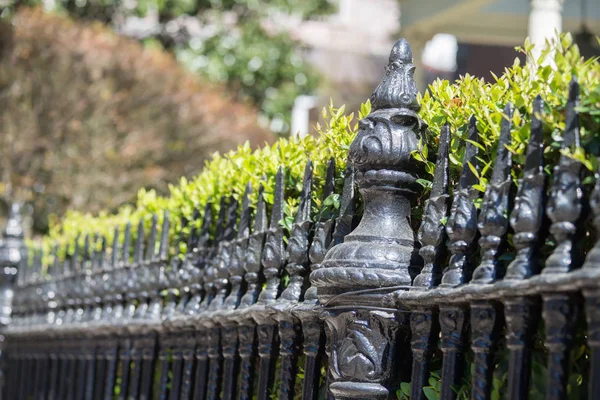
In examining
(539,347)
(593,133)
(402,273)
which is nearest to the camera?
(593,133)

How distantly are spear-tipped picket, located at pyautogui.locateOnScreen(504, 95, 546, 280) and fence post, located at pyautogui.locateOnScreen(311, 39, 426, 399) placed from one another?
1.50 feet

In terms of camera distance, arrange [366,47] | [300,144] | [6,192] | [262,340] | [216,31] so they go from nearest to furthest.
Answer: [262,340] → [300,144] → [6,192] → [216,31] → [366,47]

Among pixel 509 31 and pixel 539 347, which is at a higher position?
pixel 509 31

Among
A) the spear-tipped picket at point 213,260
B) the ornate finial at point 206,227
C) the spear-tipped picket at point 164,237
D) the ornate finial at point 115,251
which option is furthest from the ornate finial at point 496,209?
the ornate finial at point 115,251

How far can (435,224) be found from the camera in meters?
2.34

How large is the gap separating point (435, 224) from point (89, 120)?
12.3m

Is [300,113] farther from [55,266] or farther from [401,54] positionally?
[401,54]

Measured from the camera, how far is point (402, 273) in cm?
244

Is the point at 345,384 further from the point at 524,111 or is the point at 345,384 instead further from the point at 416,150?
the point at 524,111

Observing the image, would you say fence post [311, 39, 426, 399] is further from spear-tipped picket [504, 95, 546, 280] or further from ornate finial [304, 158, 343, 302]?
spear-tipped picket [504, 95, 546, 280]

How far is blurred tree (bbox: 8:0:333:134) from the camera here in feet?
62.3

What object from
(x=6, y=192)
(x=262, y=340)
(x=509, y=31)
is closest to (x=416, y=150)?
(x=262, y=340)

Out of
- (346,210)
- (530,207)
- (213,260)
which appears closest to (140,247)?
(213,260)

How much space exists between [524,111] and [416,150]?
35 cm
